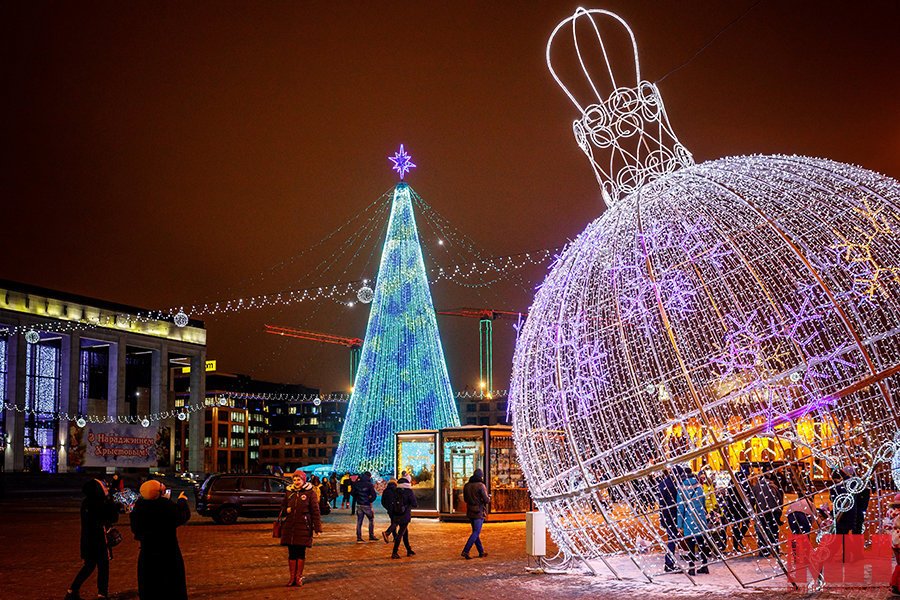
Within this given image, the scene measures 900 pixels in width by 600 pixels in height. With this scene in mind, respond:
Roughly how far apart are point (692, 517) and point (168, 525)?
215 inches

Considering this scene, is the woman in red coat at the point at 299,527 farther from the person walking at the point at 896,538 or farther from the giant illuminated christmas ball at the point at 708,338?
the person walking at the point at 896,538

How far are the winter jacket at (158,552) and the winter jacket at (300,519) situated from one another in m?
3.90

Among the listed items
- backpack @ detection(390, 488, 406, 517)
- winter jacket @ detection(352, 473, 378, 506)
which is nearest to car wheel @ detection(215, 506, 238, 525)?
winter jacket @ detection(352, 473, 378, 506)

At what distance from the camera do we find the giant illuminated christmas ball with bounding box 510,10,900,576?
8789 mm

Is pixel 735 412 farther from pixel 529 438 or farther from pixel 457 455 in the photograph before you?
pixel 457 455

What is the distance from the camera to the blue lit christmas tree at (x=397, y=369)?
28094 millimetres

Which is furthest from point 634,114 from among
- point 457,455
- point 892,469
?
point 457,455

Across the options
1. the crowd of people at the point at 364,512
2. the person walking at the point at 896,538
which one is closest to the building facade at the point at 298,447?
the crowd of people at the point at 364,512

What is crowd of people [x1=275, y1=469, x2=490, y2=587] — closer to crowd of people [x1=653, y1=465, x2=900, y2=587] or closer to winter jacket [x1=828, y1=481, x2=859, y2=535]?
crowd of people [x1=653, y1=465, x2=900, y2=587]

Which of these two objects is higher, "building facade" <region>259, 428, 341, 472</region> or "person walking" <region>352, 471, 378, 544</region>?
"person walking" <region>352, 471, 378, 544</region>

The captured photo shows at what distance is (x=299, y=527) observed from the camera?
39.0 ft

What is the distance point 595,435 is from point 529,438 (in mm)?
1386

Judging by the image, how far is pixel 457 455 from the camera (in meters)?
24.0

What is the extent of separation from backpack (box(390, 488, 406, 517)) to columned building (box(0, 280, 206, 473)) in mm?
40648
